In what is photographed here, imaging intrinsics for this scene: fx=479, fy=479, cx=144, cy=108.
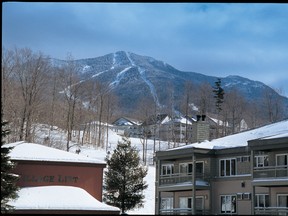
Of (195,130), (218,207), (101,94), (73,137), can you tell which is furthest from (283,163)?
(101,94)

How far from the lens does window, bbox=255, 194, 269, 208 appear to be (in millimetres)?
30797

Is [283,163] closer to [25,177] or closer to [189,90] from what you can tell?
[25,177]

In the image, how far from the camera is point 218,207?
33781 mm

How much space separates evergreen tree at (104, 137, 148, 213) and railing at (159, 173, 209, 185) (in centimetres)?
259

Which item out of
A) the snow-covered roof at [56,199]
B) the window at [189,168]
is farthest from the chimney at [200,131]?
the snow-covered roof at [56,199]

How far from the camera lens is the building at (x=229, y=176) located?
29.4 meters

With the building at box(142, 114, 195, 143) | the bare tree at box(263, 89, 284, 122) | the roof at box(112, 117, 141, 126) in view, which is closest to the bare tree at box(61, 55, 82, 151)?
the building at box(142, 114, 195, 143)

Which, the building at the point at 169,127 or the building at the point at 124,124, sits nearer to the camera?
the building at the point at 169,127

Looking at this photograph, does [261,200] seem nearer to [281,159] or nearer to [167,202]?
[281,159]

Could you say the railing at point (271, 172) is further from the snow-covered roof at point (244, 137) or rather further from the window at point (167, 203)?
the window at point (167, 203)

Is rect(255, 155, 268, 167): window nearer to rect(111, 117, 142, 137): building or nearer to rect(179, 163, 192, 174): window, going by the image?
rect(179, 163, 192, 174): window

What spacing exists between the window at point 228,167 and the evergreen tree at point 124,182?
7.83 m

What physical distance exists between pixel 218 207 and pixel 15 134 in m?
32.0

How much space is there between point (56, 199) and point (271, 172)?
13065 mm
